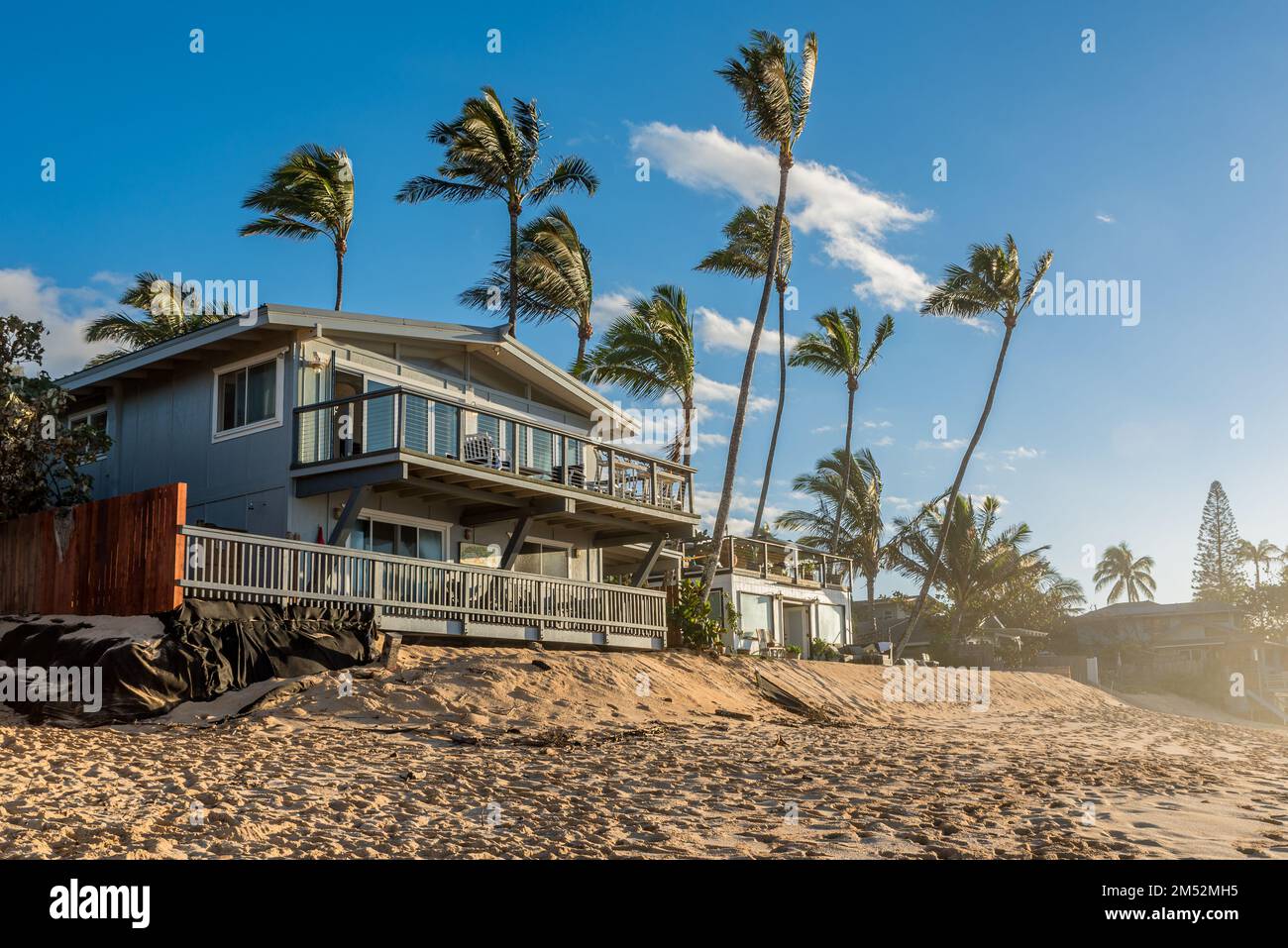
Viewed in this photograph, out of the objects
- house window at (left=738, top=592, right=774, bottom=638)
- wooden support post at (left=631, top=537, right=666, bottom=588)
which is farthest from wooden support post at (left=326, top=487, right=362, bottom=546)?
house window at (left=738, top=592, right=774, bottom=638)

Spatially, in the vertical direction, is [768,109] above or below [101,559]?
above

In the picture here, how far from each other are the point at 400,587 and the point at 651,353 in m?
18.4

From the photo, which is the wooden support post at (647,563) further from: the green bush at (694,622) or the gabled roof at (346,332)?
the gabled roof at (346,332)

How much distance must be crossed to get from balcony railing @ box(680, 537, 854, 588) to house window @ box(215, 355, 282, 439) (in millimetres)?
13019

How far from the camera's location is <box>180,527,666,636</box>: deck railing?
16766 millimetres

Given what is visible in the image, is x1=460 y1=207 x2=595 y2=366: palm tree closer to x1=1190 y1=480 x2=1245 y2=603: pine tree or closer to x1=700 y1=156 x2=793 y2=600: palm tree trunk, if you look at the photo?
x1=700 y1=156 x2=793 y2=600: palm tree trunk

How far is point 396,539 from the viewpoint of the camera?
22.7 meters


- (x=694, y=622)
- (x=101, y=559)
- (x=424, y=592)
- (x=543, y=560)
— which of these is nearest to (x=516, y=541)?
(x=543, y=560)
